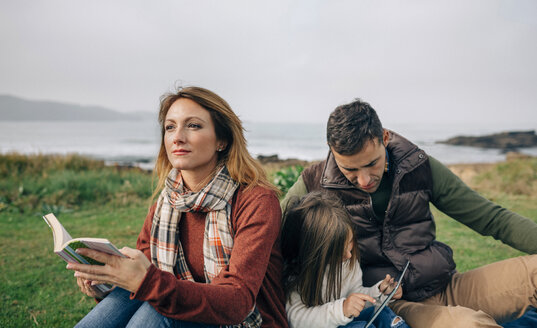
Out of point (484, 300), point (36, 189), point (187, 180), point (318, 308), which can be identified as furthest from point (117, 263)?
point (36, 189)

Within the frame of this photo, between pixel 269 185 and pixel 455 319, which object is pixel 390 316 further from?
pixel 269 185

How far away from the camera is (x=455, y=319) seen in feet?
7.70

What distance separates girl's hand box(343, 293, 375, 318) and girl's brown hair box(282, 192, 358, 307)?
0.49 feet

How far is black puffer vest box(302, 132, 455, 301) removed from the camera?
2664mm

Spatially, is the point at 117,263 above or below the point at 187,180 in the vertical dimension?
below

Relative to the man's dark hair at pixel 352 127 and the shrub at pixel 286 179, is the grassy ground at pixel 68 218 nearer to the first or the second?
the shrub at pixel 286 179

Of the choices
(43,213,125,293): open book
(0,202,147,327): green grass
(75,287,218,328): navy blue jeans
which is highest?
(43,213,125,293): open book

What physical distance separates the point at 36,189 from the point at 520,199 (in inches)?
402

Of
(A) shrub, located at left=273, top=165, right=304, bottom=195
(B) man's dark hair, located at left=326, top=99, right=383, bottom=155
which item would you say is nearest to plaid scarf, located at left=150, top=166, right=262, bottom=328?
(B) man's dark hair, located at left=326, top=99, right=383, bottom=155

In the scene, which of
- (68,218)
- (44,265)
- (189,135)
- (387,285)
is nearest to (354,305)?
(387,285)

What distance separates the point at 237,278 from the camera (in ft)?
6.48

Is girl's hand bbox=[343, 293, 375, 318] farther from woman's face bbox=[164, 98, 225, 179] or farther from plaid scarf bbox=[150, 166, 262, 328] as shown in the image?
woman's face bbox=[164, 98, 225, 179]

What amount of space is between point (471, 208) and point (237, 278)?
169 cm

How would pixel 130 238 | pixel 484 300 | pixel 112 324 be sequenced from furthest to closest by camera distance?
1. pixel 130 238
2. pixel 484 300
3. pixel 112 324
